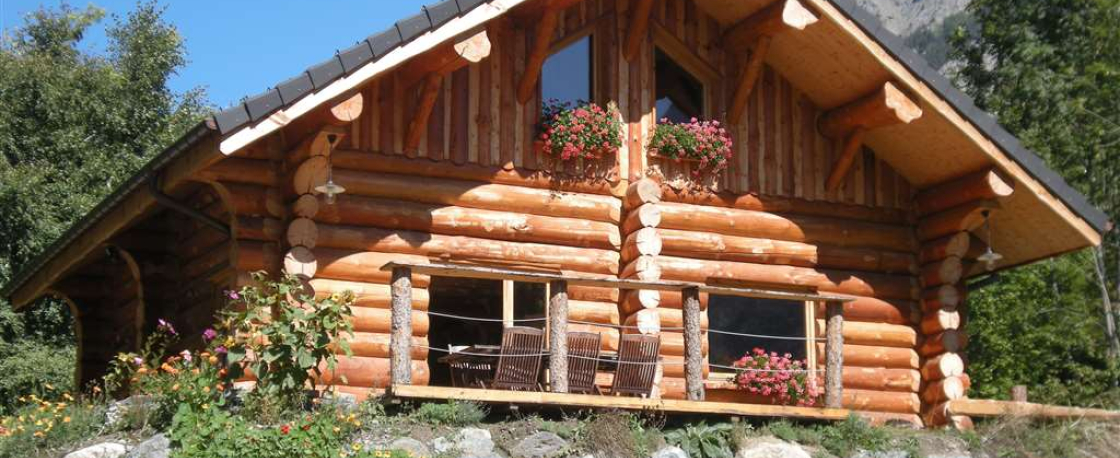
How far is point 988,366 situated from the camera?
90.2 feet

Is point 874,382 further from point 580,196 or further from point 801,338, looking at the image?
point 580,196

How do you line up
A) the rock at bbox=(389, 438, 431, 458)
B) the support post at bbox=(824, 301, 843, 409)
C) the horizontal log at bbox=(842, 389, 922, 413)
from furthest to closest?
the horizontal log at bbox=(842, 389, 922, 413) < the support post at bbox=(824, 301, 843, 409) < the rock at bbox=(389, 438, 431, 458)

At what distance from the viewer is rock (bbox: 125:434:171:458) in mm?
11562

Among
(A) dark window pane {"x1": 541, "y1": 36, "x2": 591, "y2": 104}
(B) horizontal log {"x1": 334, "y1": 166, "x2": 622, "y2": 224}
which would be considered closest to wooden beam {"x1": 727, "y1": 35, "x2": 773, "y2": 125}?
(A) dark window pane {"x1": 541, "y1": 36, "x2": 591, "y2": 104}

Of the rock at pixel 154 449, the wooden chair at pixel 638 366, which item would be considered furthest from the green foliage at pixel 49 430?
the wooden chair at pixel 638 366

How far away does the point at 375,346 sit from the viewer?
45.8 feet

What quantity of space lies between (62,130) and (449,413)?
1795cm

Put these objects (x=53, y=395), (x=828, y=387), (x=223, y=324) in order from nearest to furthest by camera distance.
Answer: (x=223, y=324) → (x=828, y=387) → (x=53, y=395)

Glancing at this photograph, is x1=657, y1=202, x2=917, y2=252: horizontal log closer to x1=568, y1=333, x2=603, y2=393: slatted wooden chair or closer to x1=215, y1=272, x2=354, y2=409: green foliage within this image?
x1=568, y1=333, x2=603, y2=393: slatted wooden chair

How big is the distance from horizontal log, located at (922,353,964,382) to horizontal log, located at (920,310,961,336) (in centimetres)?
33

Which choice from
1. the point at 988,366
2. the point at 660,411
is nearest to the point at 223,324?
the point at 660,411

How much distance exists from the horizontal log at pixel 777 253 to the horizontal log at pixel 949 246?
31cm

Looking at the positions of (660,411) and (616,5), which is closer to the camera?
(660,411)

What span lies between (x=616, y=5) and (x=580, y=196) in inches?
95.2
